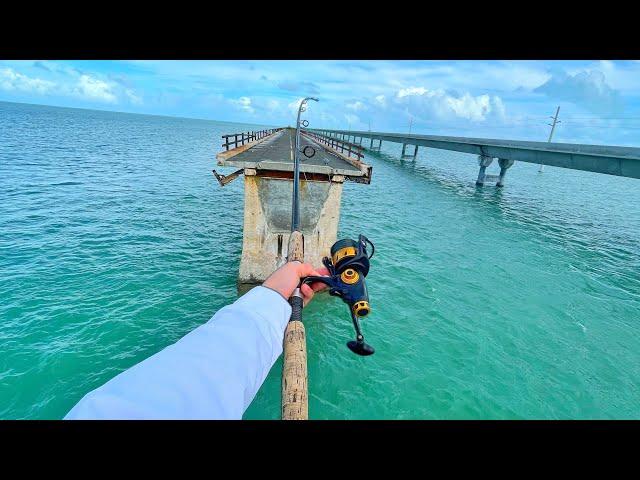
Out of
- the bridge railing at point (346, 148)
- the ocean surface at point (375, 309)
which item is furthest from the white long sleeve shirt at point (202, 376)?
the bridge railing at point (346, 148)

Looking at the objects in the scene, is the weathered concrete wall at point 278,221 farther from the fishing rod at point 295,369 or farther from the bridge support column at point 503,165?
the bridge support column at point 503,165

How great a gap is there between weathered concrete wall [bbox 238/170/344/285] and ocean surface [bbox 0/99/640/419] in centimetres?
161

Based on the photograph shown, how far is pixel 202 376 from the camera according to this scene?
1699 mm

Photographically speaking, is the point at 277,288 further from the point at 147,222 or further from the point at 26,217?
the point at 26,217

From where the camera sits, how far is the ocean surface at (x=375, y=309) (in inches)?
314

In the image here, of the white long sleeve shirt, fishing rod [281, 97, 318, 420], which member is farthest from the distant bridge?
the white long sleeve shirt

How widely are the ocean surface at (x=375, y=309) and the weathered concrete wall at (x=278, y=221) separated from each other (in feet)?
5.27

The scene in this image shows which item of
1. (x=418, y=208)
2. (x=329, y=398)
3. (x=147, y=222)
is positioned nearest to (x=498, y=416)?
(x=329, y=398)

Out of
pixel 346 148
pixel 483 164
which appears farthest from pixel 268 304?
Answer: pixel 483 164

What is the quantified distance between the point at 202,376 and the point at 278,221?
958 centimetres

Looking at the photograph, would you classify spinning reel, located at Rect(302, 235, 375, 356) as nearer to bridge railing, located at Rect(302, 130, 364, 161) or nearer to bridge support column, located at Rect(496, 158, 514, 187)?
bridge railing, located at Rect(302, 130, 364, 161)

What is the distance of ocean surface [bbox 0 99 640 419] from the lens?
314 inches
